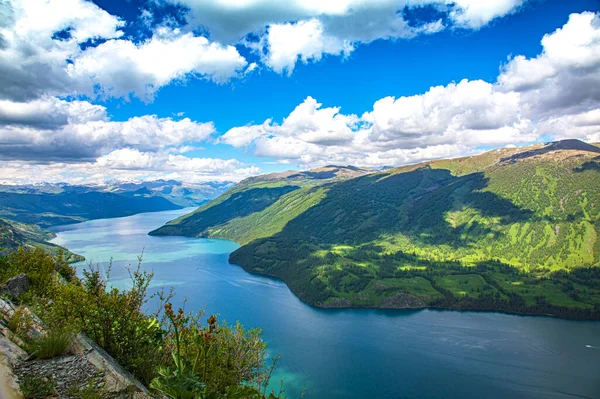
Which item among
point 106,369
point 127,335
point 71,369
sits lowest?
point 127,335

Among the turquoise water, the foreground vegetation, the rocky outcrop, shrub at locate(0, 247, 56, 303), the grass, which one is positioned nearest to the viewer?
the foreground vegetation

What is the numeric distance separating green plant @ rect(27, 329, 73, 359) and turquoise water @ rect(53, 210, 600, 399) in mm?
82607

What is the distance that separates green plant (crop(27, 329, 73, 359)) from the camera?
36.4 feet

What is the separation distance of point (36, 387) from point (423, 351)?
123376 millimetres

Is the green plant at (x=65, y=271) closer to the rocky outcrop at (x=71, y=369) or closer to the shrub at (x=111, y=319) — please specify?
the shrub at (x=111, y=319)

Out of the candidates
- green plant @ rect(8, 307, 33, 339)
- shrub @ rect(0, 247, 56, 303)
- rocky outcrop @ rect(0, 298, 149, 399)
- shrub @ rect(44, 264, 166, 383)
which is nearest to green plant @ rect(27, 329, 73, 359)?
rocky outcrop @ rect(0, 298, 149, 399)

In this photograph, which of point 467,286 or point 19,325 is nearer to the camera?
point 19,325

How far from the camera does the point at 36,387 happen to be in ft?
30.3

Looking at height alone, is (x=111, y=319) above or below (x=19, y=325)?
below

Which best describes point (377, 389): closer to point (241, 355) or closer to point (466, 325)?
point (466, 325)

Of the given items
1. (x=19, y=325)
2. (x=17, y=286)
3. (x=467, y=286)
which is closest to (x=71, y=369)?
(x=19, y=325)

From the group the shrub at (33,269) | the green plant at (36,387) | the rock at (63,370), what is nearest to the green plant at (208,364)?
the rock at (63,370)

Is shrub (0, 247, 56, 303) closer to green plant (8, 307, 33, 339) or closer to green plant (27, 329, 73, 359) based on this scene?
green plant (8, 307, 33, 339)

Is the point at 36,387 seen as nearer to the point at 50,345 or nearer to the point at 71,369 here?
the point at 71,369
